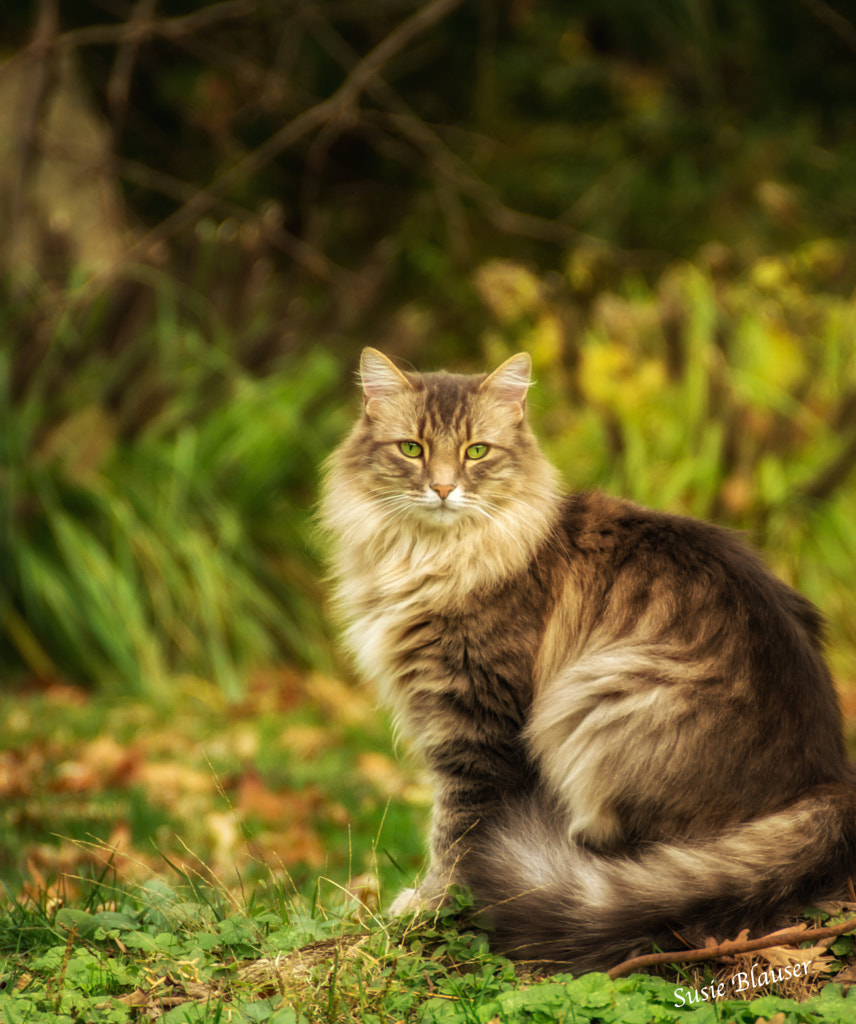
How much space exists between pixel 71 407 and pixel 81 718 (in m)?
1.80

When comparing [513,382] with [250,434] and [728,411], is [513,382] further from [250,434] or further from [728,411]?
[250,434]

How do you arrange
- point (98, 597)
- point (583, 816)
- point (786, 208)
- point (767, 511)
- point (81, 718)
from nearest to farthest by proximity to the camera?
point (583, 816) < point (81, 718) < point (98, 597) < point (767, 511) < point (786, 208)

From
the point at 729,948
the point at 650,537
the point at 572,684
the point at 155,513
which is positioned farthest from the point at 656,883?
the point at 155,513

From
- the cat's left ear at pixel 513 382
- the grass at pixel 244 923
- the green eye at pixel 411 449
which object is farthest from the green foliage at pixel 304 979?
the cat's left ear at pixel 513 382

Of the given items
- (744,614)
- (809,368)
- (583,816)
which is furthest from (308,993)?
(809,368)

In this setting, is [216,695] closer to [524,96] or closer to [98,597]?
[98,597]

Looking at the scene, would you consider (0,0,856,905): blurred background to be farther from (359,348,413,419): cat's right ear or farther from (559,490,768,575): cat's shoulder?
(559,490,768,575): cat's shoulder

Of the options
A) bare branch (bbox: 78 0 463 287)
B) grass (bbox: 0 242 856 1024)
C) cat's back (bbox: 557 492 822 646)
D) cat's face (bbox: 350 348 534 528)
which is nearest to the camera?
cat's back (bbox: 557 492 822 646)

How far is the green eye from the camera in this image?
2832 millimetres

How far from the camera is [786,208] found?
333 inches

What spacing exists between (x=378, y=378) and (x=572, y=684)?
114 cm

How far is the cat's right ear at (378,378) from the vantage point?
2941mm

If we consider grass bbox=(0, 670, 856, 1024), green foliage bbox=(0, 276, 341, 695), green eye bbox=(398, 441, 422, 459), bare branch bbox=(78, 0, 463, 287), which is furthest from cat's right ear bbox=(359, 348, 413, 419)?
green foliage bbox=(0, 276, 341, 695)

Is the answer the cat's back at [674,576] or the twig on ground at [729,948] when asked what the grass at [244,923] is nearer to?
the twig on ground at [729,948]
